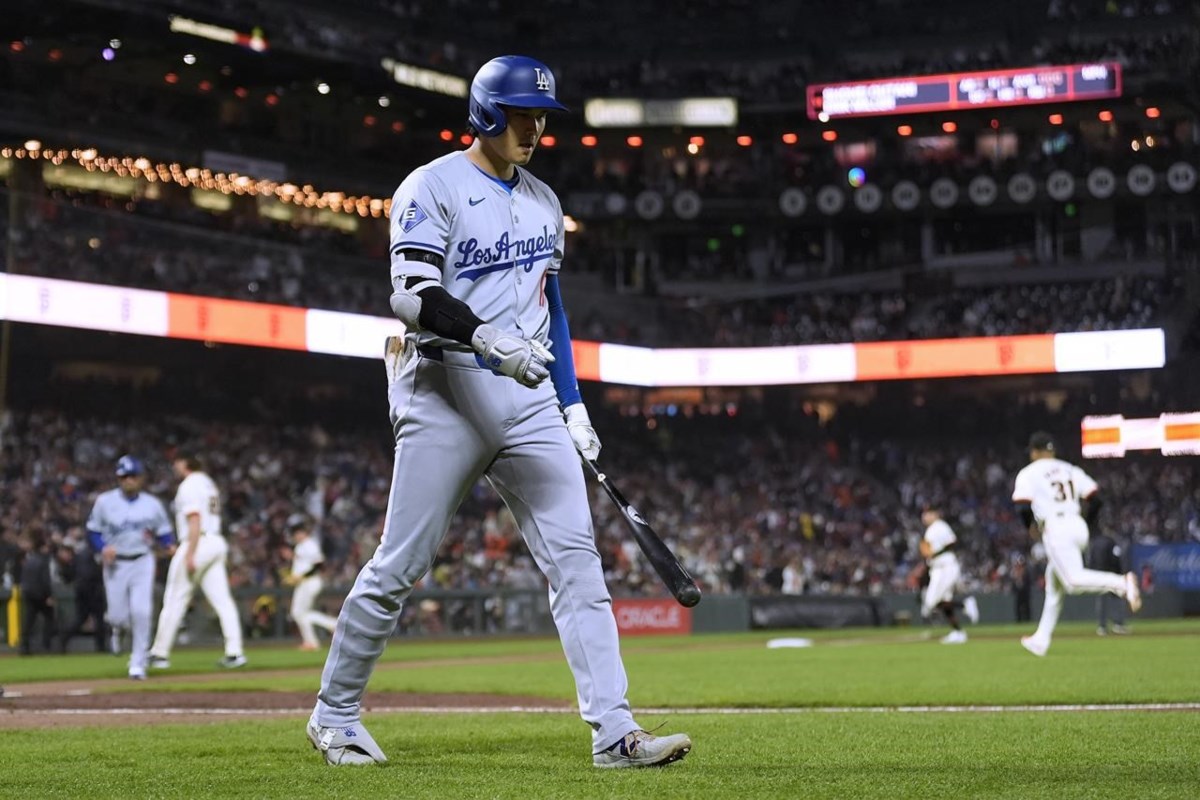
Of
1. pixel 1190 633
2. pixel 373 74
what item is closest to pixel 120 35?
pixel 373 74

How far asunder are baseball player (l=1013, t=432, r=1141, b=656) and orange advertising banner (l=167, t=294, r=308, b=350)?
1837 cm

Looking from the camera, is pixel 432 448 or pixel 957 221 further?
pixel 957 221

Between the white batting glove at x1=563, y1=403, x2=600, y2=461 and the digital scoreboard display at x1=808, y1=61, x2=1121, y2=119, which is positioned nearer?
the white batting glove at x1=563, y1=403, x2=600, y2=461

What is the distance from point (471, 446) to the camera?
5.60 m

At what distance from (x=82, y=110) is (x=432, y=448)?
111 feet

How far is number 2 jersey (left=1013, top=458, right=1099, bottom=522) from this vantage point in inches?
596

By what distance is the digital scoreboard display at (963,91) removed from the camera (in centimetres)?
4644

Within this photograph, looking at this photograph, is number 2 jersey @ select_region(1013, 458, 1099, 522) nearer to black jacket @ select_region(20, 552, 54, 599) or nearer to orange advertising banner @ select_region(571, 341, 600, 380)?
black jacket @ select_region(20, 552, 54, 599)

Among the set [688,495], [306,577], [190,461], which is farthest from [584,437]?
[688,495]

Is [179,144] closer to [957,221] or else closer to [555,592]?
[957,221]

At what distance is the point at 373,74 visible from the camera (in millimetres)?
41812

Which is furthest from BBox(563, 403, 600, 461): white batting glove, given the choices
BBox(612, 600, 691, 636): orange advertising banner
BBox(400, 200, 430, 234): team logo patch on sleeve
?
BBox(612, 600, 691, 636): orange advertising banner

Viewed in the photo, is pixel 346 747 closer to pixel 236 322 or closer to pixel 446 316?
pixel 446 316

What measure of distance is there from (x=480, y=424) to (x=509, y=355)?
445 millimetres
